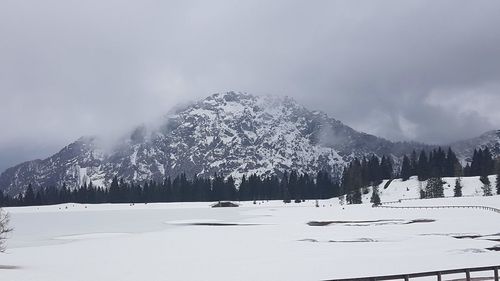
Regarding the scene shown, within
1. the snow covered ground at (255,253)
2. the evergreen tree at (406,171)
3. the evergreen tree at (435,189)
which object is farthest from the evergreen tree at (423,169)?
the snow covered ground at (255,253)

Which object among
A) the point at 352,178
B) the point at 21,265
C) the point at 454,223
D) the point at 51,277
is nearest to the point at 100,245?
the point at 21,265

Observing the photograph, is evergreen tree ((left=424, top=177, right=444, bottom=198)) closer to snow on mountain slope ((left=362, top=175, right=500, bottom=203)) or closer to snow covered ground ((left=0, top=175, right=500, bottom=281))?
snow on mountain slope ((left=362, top=175, right=500, bottom=203))

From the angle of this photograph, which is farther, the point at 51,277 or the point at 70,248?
the point at 70,248

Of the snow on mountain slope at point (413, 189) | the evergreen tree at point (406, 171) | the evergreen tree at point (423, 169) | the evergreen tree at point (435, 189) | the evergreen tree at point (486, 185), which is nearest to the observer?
the evergreen tree at point (486, 185)

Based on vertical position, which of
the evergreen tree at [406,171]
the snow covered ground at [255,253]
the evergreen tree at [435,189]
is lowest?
the snow covered ground at [255,253]

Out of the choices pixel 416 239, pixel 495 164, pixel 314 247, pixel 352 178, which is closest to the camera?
pixel 314 247

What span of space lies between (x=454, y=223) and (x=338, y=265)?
134ft

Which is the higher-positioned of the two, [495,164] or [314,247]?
[495,164]

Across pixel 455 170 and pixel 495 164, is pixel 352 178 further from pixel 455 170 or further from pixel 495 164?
pixel 495 164

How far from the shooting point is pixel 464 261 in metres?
37.2

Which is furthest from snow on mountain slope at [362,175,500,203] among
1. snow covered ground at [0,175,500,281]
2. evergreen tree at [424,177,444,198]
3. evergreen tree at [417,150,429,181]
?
snow covered ground at [0,175,500,281]

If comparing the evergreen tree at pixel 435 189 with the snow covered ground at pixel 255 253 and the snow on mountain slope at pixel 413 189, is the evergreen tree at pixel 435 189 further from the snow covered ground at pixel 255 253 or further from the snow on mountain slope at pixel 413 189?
the snow covered ground at pixel 255 253

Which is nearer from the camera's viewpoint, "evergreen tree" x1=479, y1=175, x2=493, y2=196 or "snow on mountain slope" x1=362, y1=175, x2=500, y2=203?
"evergreen tree" x1=479, y1=175, x2=493, y2=196

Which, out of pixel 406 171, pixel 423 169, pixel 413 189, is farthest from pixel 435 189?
pixel 406 171
